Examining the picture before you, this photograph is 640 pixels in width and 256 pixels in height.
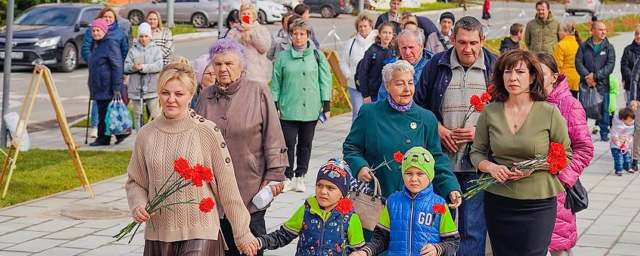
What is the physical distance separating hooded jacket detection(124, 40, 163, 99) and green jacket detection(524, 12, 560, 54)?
6553 mm

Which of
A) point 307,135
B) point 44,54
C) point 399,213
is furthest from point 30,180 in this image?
point 44,54

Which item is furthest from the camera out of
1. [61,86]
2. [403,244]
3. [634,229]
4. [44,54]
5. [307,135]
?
[44,54]

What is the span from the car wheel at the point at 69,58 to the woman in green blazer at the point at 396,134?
19984 millimetres

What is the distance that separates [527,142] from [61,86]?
59.6 feet

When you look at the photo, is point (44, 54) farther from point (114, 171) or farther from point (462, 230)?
point (462, 230)

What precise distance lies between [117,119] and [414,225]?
9189mm

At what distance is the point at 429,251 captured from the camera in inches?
252

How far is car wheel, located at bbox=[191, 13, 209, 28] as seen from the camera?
136 ft

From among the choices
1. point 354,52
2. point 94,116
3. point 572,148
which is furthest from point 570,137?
point 94,116

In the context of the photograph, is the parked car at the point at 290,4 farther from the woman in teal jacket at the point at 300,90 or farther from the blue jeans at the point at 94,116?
the woman in teal jacket at the point at 300,90

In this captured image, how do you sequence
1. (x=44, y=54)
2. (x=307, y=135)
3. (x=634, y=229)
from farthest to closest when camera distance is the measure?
(x=44, y=54) → (x=307, y=135) → (x=634, y=229)

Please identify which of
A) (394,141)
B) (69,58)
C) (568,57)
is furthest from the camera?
(69,58)

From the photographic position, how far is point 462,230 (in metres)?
8.03

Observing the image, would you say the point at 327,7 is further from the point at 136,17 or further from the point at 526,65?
the point at 526,65
